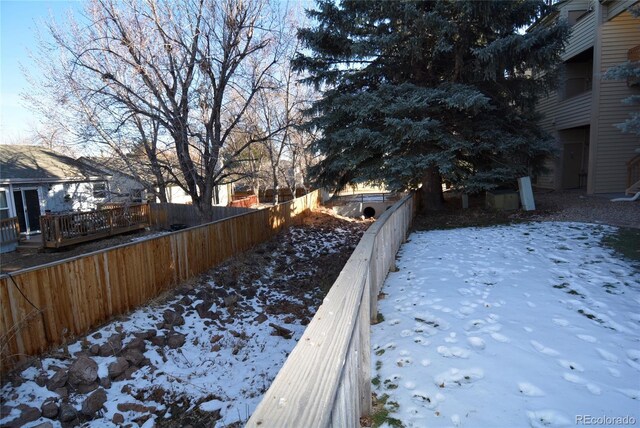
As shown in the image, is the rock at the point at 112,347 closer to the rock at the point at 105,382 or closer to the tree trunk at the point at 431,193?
the rock at the point at 105,382

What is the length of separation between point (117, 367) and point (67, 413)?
0.77 meters

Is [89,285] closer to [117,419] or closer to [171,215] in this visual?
[117,419]

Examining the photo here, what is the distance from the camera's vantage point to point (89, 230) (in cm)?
1234

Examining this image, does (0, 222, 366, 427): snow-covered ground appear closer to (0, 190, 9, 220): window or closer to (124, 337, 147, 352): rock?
(124, 337, 147, 352): rock

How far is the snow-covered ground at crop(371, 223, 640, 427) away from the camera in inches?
83.0

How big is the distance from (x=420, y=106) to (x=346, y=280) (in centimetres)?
855

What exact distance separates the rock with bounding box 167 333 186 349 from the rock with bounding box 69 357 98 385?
3.40 feet

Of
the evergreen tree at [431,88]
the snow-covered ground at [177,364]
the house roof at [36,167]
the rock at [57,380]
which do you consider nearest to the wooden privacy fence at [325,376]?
the snow-covered ground at [177,364]

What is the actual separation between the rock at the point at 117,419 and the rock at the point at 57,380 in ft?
2.75

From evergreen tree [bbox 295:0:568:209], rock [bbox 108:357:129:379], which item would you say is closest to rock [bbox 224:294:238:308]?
rock [bbox 108:357:129:379]

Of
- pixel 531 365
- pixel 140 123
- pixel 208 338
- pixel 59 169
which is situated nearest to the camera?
pixel 531 365

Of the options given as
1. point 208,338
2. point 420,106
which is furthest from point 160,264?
point 420,106

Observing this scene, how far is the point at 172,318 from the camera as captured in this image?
5863 mm

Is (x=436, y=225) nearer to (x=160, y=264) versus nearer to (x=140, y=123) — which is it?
(x=160, y=264)
